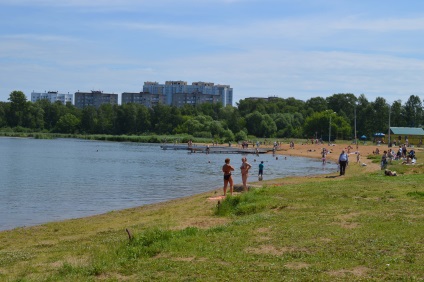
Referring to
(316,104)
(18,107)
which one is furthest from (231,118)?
(18,107)

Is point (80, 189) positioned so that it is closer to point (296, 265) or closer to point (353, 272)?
point (296, 265)

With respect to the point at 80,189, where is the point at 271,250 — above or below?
above

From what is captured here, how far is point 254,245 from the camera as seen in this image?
1132cm

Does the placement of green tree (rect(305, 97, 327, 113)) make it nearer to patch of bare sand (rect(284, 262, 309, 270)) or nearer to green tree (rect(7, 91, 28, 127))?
green tree (rect(7, 91, 28, 127))

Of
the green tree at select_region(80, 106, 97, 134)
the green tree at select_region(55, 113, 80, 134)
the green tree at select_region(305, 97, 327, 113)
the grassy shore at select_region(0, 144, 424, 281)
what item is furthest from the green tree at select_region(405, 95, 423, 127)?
the grassy shore at select_region(0, 144, 424, 281)

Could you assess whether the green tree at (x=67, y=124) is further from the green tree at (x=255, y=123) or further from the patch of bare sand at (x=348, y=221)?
the patch of bare sand at (x=348, y=221)

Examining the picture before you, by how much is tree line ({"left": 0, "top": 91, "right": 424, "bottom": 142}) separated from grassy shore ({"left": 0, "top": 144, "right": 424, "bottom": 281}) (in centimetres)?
10971

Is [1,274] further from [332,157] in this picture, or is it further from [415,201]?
[332,157]

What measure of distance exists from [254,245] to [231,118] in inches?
5378

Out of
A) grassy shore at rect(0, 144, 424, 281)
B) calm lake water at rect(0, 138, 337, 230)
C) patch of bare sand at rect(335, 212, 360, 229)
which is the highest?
patch of bare sand at rect(335, 212, 360, 229)

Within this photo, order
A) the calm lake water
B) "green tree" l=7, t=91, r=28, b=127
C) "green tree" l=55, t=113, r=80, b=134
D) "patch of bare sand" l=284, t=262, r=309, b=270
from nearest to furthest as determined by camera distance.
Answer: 1. "patch of bare sand" l=284, t=262, r=309, b=270
2. the calm lake water
3. "green tree" l=7, t=91, r=28, b=127
4. "green tree" l=55, t=113, r=80, b=134

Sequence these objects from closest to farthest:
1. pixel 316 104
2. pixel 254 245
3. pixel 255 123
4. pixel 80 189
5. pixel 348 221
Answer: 1. pixel 254 245
2. pixel 348 221
3. pixel 80 189
4. pixel 255 123
5. pixel 316 104

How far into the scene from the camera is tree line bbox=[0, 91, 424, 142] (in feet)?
437

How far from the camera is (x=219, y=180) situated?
42.5 m
